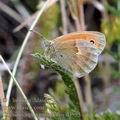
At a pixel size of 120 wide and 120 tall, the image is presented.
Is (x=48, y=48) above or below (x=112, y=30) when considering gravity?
below

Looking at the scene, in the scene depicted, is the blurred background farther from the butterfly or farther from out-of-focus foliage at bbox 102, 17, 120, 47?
the butterfly

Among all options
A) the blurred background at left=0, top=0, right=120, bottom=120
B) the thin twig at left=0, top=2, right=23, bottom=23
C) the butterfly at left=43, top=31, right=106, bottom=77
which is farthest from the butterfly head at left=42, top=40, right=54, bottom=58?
the thin twig at left=0, top=2, right=23, bottom=23

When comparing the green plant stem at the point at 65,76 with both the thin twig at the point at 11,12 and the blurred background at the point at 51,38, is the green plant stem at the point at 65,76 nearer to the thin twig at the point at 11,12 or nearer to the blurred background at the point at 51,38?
the blurred background at the point at 51,38

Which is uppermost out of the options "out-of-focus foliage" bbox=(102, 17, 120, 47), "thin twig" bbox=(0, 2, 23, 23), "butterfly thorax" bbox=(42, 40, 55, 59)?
"thin twig" bbox=(0, 2, 23, 23)

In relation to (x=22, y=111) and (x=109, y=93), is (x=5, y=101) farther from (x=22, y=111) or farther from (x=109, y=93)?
(x=109, y=93)

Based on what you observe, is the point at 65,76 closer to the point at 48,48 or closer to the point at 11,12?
the point at 48,48

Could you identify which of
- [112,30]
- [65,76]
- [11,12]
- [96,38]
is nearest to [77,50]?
[96,38]
